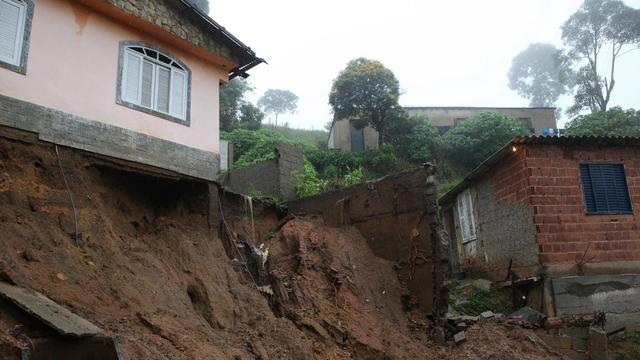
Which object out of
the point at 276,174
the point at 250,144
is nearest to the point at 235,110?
the point at 250,144

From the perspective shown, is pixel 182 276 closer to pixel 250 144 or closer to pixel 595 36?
pixel 250 144

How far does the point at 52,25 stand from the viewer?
8.12 m

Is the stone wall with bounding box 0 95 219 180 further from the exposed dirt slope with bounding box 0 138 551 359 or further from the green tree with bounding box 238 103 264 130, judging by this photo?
the green tree with bounding box 238 103 264 130

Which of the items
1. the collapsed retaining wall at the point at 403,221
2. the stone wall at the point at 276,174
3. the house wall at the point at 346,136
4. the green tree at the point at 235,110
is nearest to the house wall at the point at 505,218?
the collapsed retaining wall at the point at 403,221

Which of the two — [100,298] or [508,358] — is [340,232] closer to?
[508,358]

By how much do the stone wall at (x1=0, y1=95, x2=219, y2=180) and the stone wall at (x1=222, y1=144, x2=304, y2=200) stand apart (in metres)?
3.47

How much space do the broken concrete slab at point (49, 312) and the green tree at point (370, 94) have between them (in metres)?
22.7

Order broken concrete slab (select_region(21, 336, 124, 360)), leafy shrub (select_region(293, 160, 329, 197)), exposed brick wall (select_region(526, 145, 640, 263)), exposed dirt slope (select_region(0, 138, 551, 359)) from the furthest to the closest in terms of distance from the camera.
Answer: leafy shrub (select_region(293, 160, 329, 197)) → exposed brick wall (select_region(526, 145, 640, 263)) → exposed dirt slope (select_region(0, 138, 551, 359)) → broken concrete slab (select_region(21, 336, 124, 360))

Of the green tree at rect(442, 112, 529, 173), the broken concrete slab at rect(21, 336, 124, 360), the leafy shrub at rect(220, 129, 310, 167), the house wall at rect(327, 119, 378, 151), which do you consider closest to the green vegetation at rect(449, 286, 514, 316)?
the broken concrete slab at rect(21, 336, 124, 360)

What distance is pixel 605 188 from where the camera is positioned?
12.8m

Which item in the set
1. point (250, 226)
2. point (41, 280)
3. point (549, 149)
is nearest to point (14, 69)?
point (41, 280)

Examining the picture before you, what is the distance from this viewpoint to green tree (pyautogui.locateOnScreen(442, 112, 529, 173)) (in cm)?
2586

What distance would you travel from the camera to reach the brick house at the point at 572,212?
1195 centimetres

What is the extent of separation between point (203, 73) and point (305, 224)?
376 cm
